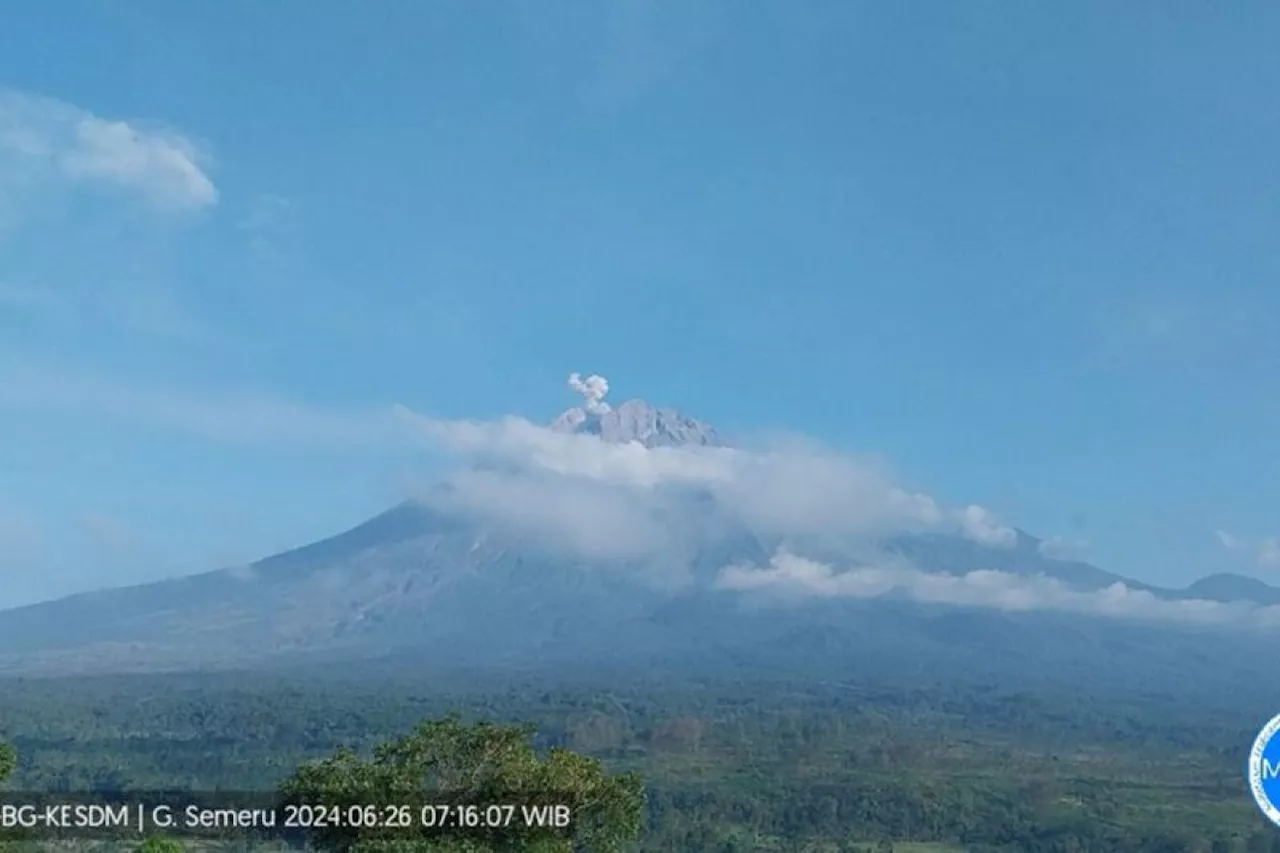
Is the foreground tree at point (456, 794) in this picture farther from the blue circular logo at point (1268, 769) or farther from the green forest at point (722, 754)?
the blue circular logo at point (1268, 769)

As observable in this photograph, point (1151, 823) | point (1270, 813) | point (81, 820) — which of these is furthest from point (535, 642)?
point (1270, 813)

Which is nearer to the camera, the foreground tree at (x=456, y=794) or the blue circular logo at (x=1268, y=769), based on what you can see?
the blue circular logo at (x=1268, y=769)

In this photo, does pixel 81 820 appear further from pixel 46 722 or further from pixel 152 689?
pixel 152 689

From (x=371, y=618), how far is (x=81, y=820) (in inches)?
7069

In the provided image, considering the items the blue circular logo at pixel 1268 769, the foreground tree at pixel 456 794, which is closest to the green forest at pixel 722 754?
the foreground tree at pixel 456 794

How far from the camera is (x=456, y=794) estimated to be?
49.0 feet

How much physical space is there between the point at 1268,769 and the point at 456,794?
A: 959 centimetres

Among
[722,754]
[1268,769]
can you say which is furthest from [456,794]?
[722,754]

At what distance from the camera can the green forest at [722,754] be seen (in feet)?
165

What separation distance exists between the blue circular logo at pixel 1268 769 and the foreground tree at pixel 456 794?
27.1ft

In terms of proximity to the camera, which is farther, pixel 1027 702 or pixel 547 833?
pixel 1027 702

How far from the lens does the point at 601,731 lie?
88438 millimetres

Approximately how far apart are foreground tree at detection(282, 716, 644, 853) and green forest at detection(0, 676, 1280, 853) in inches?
2.0

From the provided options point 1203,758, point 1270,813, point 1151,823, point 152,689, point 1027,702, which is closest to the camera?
point 1270,813
